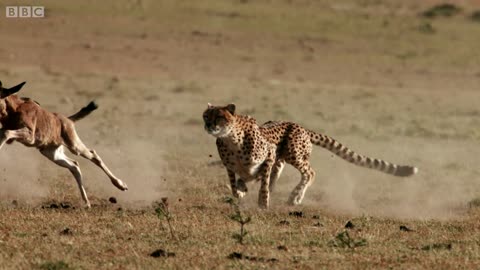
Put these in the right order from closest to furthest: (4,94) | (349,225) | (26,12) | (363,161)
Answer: (349,225) < (4,94) < (363,161) < (26,12)

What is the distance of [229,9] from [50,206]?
28106 millimetres

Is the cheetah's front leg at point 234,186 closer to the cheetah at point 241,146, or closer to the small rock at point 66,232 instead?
the cheetah at point 241,146

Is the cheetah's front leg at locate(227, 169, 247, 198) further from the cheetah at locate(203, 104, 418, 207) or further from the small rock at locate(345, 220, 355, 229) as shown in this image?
the small rock at locate(345, 220, 355, 229)

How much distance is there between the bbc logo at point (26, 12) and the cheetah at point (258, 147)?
1873cm

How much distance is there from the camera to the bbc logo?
3222 cm

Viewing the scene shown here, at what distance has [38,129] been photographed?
504 inches

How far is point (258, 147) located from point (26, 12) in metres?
21.5

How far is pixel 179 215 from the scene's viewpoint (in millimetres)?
12102

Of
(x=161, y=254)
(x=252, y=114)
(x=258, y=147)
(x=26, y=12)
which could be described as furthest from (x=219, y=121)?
(x=26, y=12)

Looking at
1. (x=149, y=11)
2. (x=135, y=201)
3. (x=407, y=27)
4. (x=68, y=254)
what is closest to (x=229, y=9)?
(x=149, y=11)

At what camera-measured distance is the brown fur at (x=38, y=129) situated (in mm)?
12633

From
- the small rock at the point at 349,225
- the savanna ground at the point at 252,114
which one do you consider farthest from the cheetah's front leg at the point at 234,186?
the small rock at the point at 349,225

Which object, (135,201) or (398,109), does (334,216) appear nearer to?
(135,201)

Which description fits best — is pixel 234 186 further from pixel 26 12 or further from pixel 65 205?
pixel 26 12
